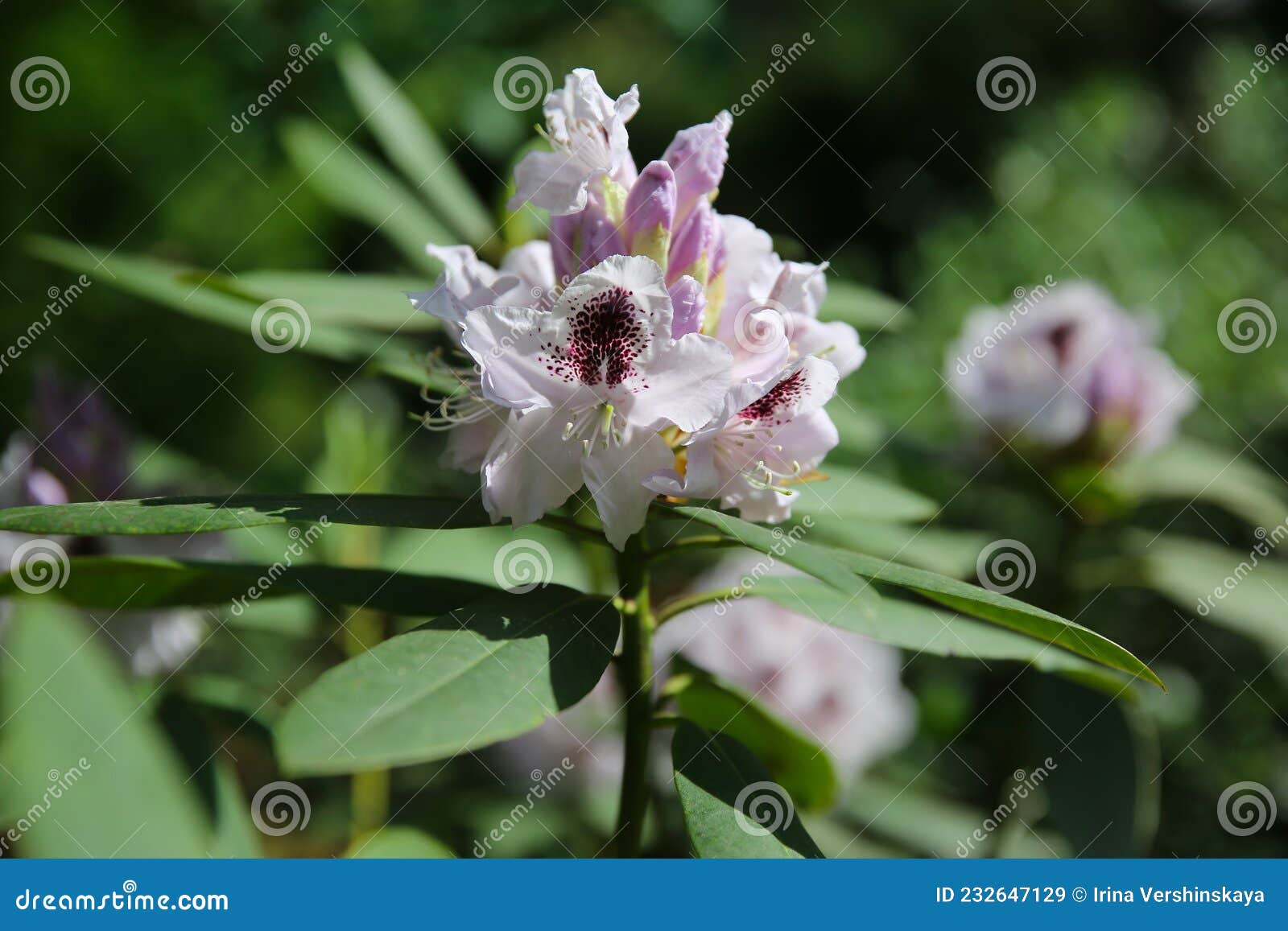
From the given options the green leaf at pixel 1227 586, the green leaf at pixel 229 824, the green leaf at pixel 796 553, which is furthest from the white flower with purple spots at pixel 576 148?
the green leaf at pixel 1227 586

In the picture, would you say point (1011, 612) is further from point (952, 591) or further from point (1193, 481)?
point (1193, 481)

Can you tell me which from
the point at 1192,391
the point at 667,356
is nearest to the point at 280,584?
the point at 667,356

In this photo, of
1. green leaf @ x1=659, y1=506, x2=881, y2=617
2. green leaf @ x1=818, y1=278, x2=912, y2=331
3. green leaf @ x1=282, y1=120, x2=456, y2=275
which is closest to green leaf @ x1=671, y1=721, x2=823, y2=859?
green leaf @ x1=659, y1=506, x2=881, y2=617

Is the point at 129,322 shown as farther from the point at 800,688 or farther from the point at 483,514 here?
the point at 483,514

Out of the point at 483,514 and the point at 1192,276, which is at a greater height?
the point at 1192,276

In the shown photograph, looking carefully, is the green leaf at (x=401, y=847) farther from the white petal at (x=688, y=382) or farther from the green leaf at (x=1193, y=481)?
the green leaf at (x=1193, y=481)
